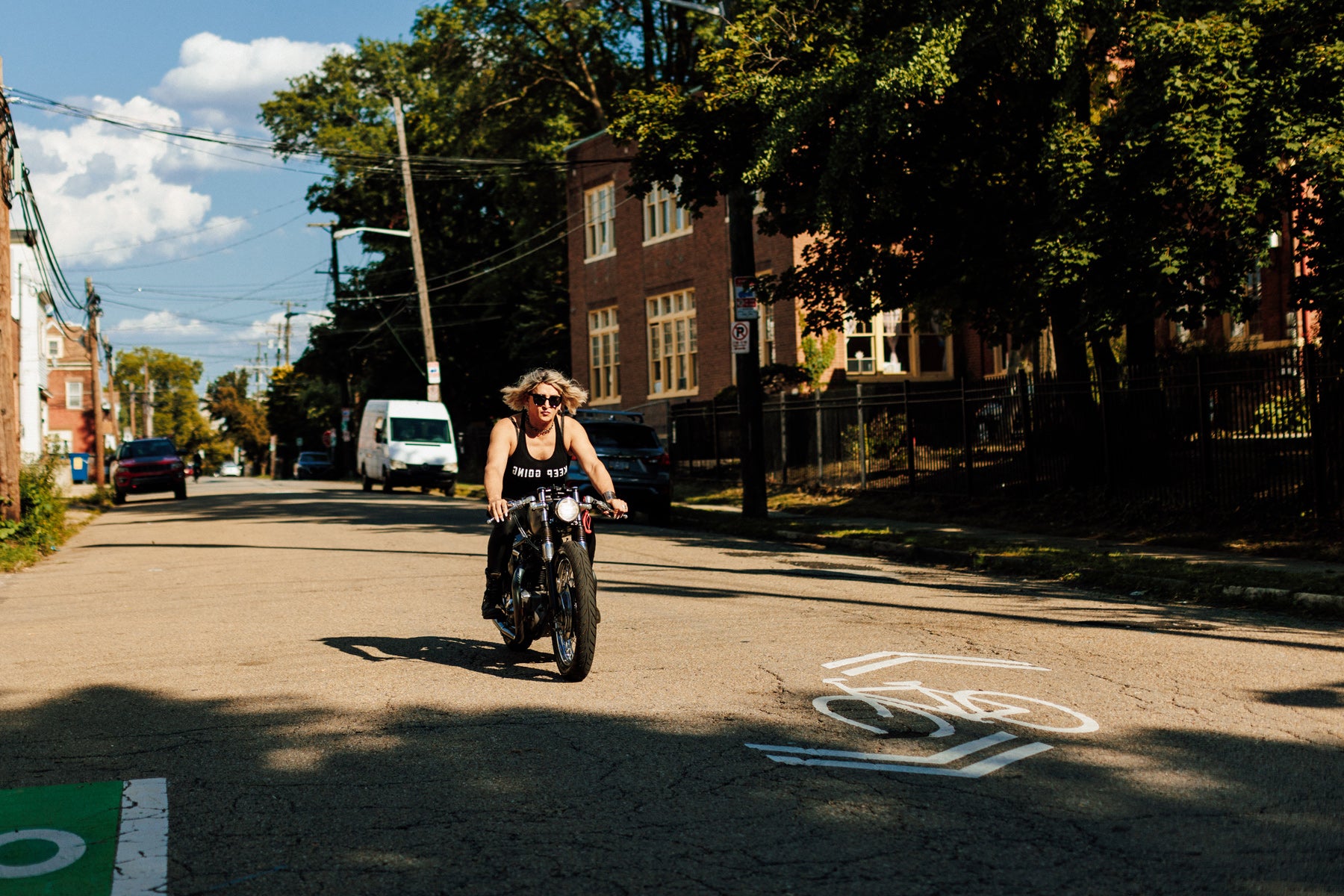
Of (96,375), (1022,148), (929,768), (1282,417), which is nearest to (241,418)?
(96,375)

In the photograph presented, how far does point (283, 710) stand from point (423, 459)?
2786cm

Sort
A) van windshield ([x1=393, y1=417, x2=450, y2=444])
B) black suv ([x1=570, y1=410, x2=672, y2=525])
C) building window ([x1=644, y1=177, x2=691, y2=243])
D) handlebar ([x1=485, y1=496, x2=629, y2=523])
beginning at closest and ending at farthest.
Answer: handlebar ([x1=485, y1=496, x2=629, y2=523]), black suv ([x1=570, y1=410, x2=672, y2=525]), van windshield ([x1=393, y1=417, x2=450, y2=444]), building window ([x1=644, y1=177, x2=691, y2=243])

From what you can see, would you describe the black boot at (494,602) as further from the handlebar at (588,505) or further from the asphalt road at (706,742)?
the handlebar at (588,505)

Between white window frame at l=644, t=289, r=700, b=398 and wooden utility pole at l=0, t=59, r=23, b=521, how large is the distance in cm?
1994

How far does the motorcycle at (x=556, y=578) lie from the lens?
729 centimetres

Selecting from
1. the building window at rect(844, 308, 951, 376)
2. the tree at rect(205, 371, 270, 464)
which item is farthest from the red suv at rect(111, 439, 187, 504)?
the tree at rect(205, 371, 270, 464)

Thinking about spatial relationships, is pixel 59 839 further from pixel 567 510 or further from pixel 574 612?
pixel 567 510

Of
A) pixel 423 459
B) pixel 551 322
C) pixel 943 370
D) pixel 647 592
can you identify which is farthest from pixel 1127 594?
pixel 551 322

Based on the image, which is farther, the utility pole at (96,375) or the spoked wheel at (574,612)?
the utility pole at (96,375)

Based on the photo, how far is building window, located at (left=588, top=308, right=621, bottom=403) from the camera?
41938 millimetres

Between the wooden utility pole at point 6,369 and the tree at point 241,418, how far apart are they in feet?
389

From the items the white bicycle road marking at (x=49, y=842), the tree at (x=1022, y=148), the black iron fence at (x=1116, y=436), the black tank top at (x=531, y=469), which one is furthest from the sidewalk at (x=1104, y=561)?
the white bicycle road marking at (x=49, y=842)

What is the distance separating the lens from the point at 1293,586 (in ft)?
36.3

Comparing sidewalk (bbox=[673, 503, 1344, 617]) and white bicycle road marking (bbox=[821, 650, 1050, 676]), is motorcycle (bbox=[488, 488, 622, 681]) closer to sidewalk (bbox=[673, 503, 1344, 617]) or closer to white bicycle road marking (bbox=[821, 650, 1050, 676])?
white bicycle road marking (bbox=[821, 650, 1050, 676])
